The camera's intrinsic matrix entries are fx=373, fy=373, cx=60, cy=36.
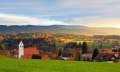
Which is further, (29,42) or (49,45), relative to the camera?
(29,42)

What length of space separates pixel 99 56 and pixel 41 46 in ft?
240

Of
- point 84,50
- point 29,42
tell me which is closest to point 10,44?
point 29,42

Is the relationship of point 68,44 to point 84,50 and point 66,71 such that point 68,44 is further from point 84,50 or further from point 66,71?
point 66,71

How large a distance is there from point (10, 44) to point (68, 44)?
33.1 metres

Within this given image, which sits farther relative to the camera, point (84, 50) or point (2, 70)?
point (84, 50)

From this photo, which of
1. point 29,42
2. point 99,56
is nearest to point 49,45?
point 29,42

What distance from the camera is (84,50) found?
149 meters

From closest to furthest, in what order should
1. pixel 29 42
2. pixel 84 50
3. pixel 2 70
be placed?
pixel 2 70 → pixel 84 50 → pixel 29 42

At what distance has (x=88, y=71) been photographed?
24.1m

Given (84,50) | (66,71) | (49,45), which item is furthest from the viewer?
(49,45)

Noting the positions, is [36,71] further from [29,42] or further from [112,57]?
[29,42]

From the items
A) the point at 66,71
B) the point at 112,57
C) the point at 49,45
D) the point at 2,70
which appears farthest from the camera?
the point at 49,45

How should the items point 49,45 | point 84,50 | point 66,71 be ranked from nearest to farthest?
1. point 66,71
2. point 84,50
3. point 49,45

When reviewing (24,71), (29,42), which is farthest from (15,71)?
(29,42)
